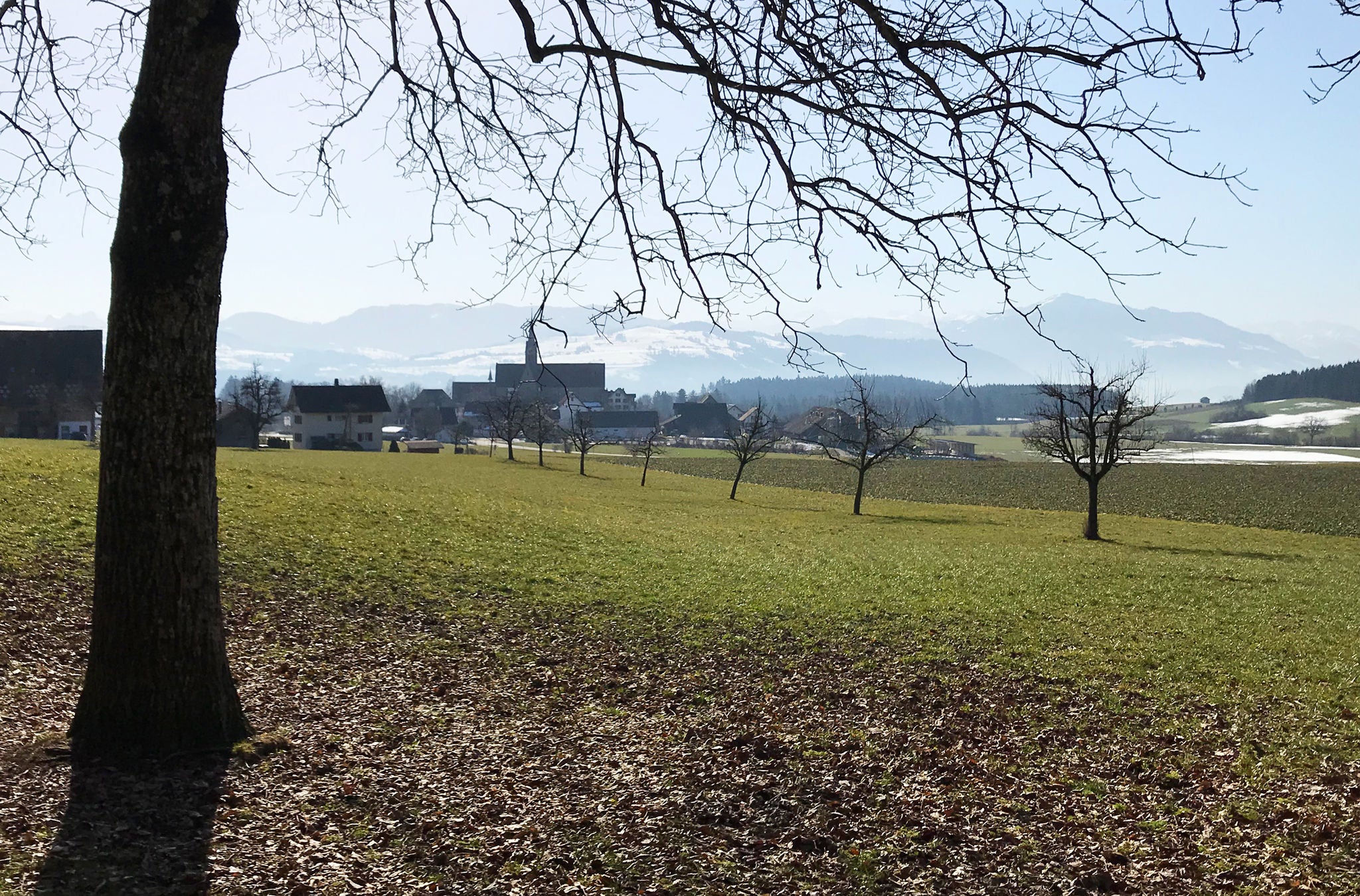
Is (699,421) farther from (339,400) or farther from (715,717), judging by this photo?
(715,717)

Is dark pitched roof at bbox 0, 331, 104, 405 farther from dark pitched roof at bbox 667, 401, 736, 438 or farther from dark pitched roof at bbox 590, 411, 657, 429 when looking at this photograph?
dark pitched roof at bbox 667, 401, 736, 438

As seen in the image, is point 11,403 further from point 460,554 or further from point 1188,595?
point 1188,595

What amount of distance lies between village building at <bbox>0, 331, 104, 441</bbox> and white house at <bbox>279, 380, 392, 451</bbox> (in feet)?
83.8

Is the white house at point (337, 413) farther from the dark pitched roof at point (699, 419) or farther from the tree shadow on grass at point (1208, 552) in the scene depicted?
the tree shadow on grass at point (1208, 552)

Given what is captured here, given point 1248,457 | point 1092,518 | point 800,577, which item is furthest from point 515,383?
point 800,577

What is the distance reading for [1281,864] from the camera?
20.2ft

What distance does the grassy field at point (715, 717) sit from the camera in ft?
19.5

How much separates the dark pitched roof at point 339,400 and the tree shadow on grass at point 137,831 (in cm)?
9203

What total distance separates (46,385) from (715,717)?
246 feet

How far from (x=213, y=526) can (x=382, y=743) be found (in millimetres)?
2501

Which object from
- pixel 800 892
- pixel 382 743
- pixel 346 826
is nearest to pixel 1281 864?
pixel 800 892

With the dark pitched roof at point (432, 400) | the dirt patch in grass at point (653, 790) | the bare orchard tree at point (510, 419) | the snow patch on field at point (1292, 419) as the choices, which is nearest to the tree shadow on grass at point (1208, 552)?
the dirt patch in grass at point (653, 790)

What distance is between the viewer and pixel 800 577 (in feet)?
62.5

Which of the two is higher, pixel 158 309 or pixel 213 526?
pixel 158 309
